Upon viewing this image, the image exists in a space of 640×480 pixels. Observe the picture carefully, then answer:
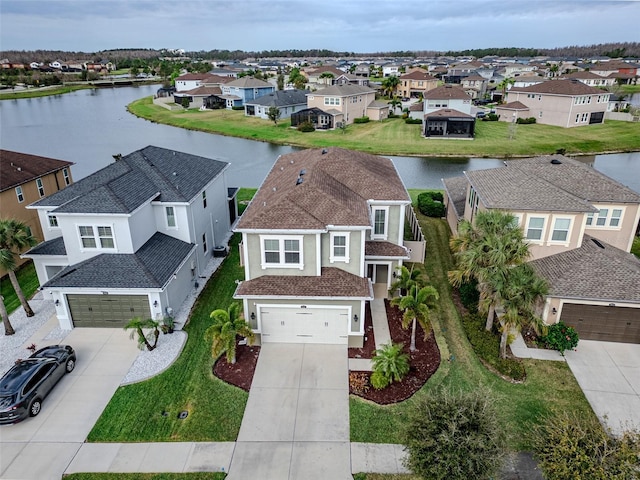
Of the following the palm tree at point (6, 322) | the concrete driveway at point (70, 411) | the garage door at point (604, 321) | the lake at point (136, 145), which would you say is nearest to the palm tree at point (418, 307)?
the garage door at point (604, 321)

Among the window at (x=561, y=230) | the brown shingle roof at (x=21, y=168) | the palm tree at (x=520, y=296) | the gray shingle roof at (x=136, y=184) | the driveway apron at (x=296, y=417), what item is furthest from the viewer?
the brown shingle roof at (x=21, y=168)

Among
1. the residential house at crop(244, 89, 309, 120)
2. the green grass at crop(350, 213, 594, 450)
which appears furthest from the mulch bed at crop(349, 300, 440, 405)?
the residential house at crop(244, 89, 309, 120)

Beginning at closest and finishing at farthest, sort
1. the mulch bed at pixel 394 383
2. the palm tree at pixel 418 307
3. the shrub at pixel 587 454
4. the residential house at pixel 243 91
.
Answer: the shrub at pixel 587 454 < the mulch bed at pixel 394 383 < the palm tree at pixel 418 307 < the residential house at pixel 243 91

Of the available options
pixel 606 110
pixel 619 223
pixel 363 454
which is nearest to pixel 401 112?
pixel 606 110

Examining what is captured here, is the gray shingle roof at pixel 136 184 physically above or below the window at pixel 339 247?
above

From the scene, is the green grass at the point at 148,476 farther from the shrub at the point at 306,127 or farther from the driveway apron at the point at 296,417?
the shrub at the point at 306,127

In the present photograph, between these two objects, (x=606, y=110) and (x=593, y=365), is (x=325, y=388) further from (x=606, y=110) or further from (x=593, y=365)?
(x=606, y=110)

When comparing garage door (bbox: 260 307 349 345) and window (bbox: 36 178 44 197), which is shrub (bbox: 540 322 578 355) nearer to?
garage door (bbox: 260 307 349 345)
